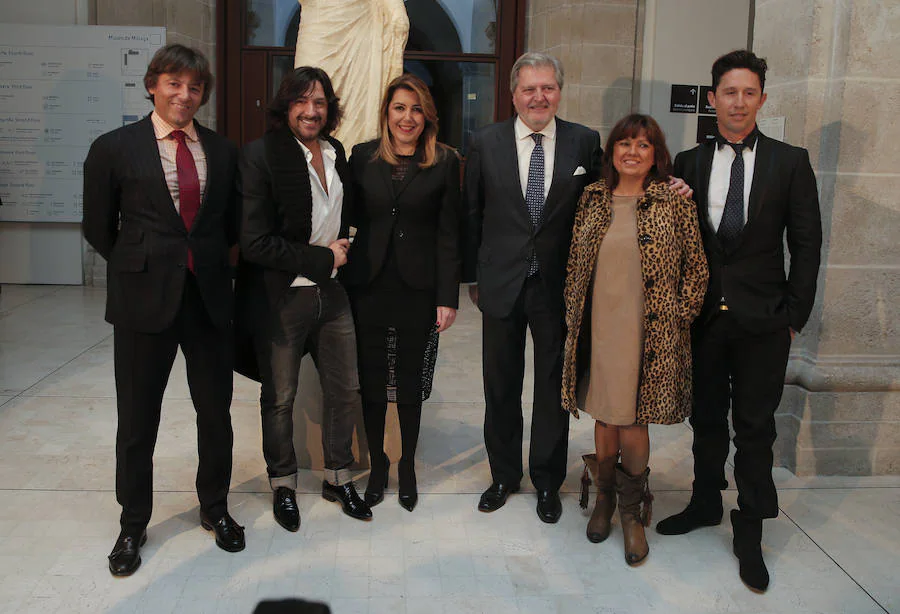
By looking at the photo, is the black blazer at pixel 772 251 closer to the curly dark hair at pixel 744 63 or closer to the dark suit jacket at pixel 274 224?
the curly dark hair at pixel 744 63

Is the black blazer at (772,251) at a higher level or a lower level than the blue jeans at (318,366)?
higher

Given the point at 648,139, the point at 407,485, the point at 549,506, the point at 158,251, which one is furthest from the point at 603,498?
A: the point at 158,251

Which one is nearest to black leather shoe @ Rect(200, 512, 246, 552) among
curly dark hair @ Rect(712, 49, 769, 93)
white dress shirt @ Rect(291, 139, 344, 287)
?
white dress shirt @ Rect(291, 139, 344, 287)

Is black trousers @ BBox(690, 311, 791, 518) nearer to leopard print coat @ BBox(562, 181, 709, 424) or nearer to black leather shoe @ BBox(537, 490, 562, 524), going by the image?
leopard print coat @ BBox(562, 181, 709, 424)

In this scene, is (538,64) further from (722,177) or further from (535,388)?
(535,388)

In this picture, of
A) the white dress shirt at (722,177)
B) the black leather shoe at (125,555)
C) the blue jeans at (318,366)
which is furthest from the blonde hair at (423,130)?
the black leather shoe at (125,555)

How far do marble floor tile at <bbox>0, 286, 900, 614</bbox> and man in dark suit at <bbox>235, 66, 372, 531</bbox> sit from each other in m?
0.28

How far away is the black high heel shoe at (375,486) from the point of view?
350 cm

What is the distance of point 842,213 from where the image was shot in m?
3.78

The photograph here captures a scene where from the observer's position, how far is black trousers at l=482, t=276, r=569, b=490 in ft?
11.0

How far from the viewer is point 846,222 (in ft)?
12.4

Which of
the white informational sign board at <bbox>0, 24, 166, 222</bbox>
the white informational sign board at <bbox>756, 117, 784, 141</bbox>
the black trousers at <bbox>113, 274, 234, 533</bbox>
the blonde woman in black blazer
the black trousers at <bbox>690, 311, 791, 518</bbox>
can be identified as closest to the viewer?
the black trousers at <bbox>113, 274, 234, 533</bbox>

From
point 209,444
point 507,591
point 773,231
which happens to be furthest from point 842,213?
point 209,444

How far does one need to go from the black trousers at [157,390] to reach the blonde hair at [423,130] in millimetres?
883
